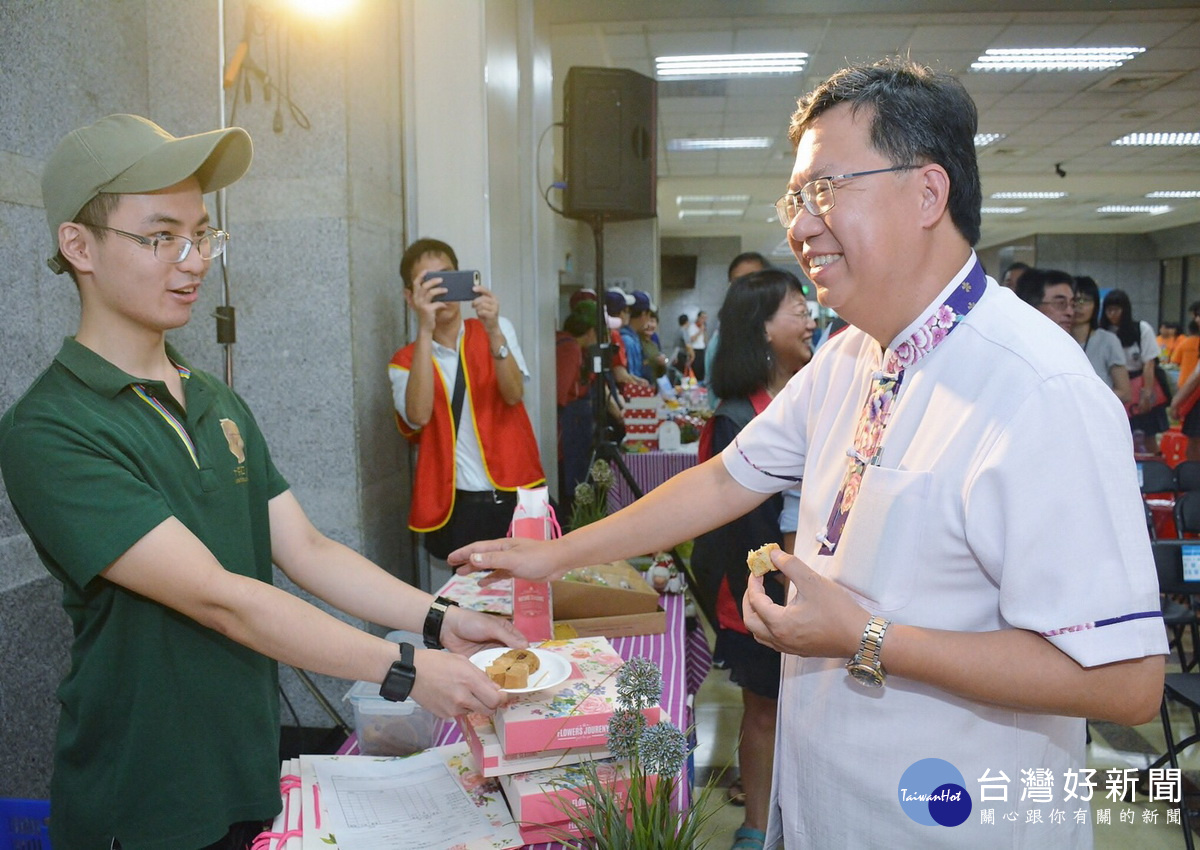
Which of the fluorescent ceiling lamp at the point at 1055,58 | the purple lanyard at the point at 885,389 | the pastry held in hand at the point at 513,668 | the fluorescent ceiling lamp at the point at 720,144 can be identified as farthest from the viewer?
the fluorescent ceiling lamp at the point at 720,144

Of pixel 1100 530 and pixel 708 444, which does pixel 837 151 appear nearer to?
pixel 1100 530

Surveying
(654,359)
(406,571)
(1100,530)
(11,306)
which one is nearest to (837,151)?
(1100,530)

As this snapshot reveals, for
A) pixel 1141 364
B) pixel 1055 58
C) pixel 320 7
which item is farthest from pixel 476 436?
pixel 1055 58

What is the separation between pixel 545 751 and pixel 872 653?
51 centimetres

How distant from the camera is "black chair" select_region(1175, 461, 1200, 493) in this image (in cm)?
432

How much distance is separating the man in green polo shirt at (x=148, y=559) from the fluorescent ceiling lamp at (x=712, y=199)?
49.2 feet

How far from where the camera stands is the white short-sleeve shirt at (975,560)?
1010 mm

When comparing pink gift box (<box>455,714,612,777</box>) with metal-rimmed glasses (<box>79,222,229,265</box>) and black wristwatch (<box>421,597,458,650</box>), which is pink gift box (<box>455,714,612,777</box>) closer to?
black wristwatch (<box>421,597,458,650</box>)

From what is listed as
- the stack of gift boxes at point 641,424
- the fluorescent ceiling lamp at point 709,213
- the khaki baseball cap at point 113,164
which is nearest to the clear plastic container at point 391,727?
the khaki baseball cap at point 113,164

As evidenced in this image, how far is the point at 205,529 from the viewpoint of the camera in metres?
1.31

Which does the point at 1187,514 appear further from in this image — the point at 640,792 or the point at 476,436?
the point at 640,792

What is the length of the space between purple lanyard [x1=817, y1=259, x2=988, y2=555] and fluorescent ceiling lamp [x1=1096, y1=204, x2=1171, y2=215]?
18.3m

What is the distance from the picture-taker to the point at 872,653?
112 cm

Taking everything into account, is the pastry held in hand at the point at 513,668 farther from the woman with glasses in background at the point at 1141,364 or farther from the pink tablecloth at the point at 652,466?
the woman with glasses in background at the point at 1141,364
